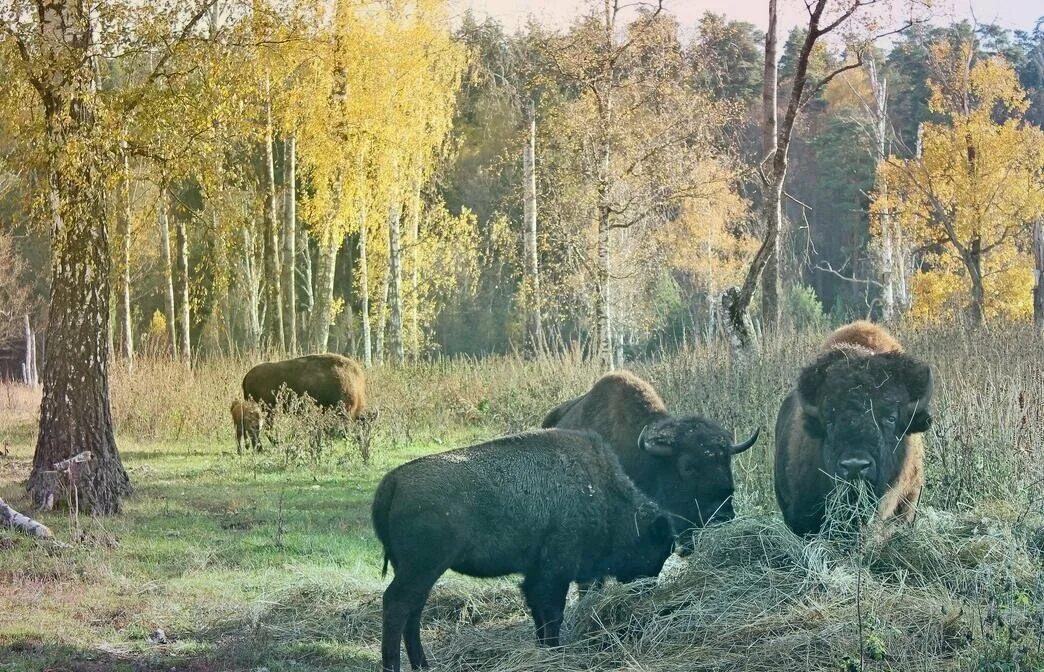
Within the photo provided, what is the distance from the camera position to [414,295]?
39.4m

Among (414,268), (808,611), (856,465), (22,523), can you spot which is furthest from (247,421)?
(414,268)

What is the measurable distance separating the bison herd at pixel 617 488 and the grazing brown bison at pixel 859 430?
0.01 metres

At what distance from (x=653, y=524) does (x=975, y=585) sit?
201cm

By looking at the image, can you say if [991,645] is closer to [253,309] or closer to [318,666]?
[318,666]

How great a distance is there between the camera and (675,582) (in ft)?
25.9

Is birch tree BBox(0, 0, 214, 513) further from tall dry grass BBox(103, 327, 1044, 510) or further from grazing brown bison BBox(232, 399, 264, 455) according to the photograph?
tall dry grass BBox(103, 327, 1044, 510)

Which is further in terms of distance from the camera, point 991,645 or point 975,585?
point 975,585

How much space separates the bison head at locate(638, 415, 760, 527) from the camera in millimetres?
8500

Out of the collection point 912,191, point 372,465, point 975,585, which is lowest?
point 372,465

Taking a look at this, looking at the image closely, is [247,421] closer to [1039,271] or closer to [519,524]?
[519,524]

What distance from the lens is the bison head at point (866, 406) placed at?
24.4 ft

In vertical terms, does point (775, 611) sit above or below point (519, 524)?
below

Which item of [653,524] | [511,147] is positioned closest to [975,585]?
[653,524]

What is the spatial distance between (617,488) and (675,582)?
748mm
